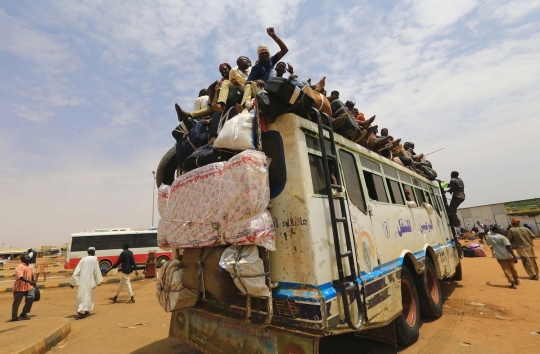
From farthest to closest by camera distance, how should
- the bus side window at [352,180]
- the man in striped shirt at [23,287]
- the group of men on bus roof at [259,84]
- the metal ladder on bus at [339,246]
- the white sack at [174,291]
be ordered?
the man in striped shirt at [23,287], the group of men on bus roof at [259,84], the bus side window at [352,180], the white sack at [174,291], the metal ladder on bus at [339,246]

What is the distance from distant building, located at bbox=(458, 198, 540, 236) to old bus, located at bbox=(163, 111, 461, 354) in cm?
3468

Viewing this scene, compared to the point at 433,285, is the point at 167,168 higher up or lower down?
higher up

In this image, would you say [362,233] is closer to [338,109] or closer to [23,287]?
[338,109]

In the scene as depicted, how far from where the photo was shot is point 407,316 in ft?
13.5

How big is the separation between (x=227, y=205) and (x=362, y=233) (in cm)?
163

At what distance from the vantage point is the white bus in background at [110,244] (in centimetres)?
1712

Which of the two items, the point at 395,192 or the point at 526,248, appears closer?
the point at 395,192

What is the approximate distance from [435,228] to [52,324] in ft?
27.7

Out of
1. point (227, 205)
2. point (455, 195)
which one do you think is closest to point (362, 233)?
point (227, 205)

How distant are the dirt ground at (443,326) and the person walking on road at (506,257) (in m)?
0.29

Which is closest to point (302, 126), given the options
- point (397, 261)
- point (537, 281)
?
point (397, 261)

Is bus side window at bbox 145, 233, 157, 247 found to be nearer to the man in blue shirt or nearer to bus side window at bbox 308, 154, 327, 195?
the man in blue shirt

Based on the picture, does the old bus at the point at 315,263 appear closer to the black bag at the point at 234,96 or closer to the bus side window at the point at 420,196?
the black bag at the point at 234,96

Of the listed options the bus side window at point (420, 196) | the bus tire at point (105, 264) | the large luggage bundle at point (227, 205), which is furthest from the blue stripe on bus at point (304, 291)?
the bus tire at point (105, 264)
